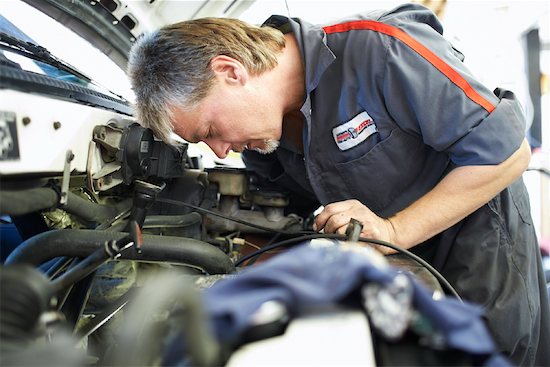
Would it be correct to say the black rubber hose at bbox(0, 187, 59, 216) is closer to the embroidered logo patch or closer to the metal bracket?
the metal bracket

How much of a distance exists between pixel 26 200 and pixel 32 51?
0.69 metres

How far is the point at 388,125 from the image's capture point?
1.00m

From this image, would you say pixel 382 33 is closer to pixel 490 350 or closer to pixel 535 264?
pixel 535 264

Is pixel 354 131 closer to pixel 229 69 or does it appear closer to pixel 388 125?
pixel 388 125

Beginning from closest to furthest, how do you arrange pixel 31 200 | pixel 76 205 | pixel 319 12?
1. pixel 31 200
2. pixel 76 205
3. pixel 319 12

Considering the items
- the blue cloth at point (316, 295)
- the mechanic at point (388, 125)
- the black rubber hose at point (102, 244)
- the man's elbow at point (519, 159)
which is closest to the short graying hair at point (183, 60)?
the mechanic at point (388, 125)

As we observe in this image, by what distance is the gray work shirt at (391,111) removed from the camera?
34.9 inches

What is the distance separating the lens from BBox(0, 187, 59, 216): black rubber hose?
1.80 feet

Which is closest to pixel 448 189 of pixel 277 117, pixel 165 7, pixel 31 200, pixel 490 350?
pixel 277 117

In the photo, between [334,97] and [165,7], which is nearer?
[334,97]

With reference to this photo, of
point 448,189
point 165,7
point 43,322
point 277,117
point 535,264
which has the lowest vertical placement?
point 535,264

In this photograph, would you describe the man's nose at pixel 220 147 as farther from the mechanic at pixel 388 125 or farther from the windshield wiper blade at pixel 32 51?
the windshield wiper blade at pixel 32 51

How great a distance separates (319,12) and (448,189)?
145 cm

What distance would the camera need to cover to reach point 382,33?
0.95 m
